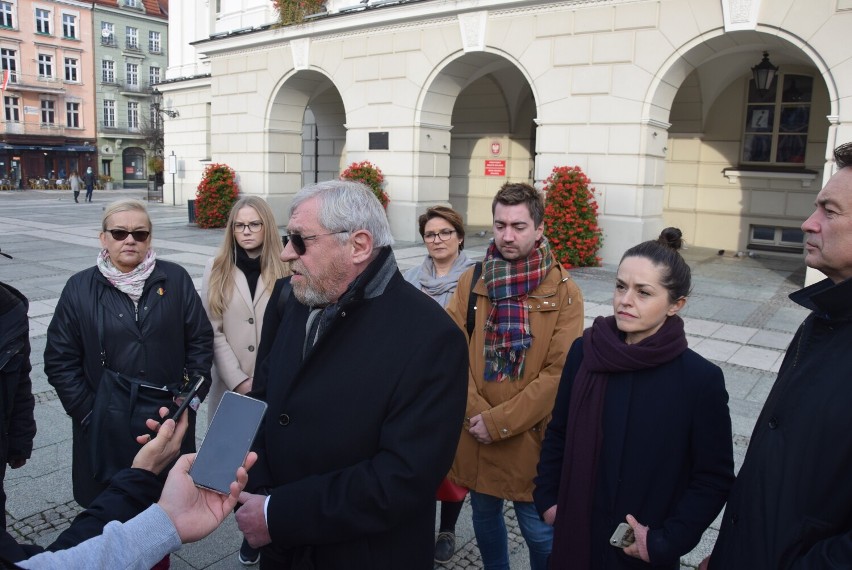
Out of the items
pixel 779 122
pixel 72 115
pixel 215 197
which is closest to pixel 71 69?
pixel 72 115

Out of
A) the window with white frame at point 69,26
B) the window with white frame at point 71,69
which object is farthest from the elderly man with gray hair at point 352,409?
the window with white frame at point 69,26

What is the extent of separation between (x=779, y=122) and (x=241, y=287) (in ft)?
50.3

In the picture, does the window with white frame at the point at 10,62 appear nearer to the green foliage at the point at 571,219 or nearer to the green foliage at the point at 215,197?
the green foliage at the point at 215,197

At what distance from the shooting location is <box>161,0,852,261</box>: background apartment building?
1245cm

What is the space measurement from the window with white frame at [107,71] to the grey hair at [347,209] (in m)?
62.3

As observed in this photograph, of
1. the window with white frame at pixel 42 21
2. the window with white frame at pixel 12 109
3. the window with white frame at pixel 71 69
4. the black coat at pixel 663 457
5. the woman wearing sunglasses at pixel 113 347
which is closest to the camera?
the black coat at pixel 663 457

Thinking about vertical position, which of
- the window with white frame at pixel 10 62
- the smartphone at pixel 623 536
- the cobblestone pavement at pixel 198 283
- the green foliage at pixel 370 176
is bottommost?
the cobblestone pavement at pixel 198 283

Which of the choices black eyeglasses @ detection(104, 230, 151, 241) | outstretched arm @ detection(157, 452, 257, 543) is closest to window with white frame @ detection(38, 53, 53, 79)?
black eyeglasses @ detection(104, 230, 151, 241)

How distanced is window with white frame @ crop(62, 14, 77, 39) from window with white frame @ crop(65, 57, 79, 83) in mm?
1847

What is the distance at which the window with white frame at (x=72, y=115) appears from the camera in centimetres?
5341

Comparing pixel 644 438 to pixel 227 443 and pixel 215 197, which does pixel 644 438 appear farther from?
pixel 215 197

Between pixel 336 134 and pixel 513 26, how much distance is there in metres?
9.76

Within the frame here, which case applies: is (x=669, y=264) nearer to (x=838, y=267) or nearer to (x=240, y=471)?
(x=838, y=267)

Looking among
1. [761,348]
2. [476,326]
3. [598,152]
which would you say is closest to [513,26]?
[598,152]
